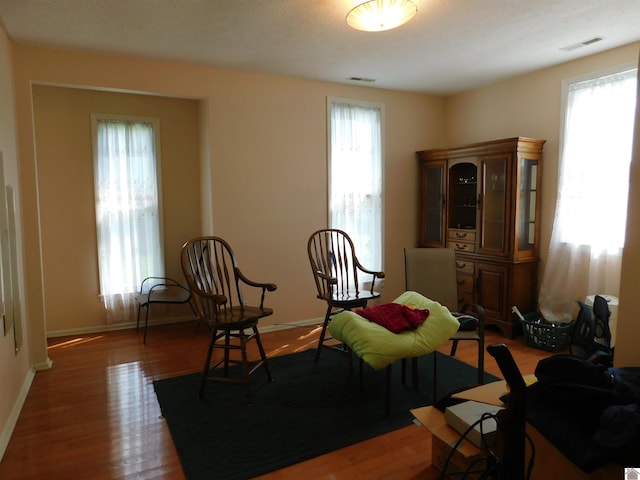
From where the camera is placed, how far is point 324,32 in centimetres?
306

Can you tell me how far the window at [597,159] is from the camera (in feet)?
11.0

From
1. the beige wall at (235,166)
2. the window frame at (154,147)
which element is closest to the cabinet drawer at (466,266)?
the beige wall at (235,166)

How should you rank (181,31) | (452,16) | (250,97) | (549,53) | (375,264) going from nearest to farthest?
(452,16) < (181,31) < (549,53) < (250,97) < (375,264)

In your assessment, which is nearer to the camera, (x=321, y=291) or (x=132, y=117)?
(x=321, y=291)

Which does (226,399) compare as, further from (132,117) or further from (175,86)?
(132,117)

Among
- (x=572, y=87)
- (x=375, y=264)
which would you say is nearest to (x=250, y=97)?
(x=375, y=264)

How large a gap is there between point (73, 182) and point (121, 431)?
267 cm

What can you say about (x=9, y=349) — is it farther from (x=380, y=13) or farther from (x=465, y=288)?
(x=465, y=288)

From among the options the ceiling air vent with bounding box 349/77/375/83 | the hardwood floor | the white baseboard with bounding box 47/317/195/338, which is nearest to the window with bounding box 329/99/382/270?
the ceiling air vent with bounding box 349/77/375/83

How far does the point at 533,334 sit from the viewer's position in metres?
3.71

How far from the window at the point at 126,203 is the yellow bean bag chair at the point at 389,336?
2.52 meters

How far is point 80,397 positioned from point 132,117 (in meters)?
2.70

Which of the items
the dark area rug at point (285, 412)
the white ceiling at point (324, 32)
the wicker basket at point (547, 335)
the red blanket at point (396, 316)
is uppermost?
the white ceiling at point (324, 32)

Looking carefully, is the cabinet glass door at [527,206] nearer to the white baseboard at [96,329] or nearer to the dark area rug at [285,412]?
the dark area rug at [285,412]
